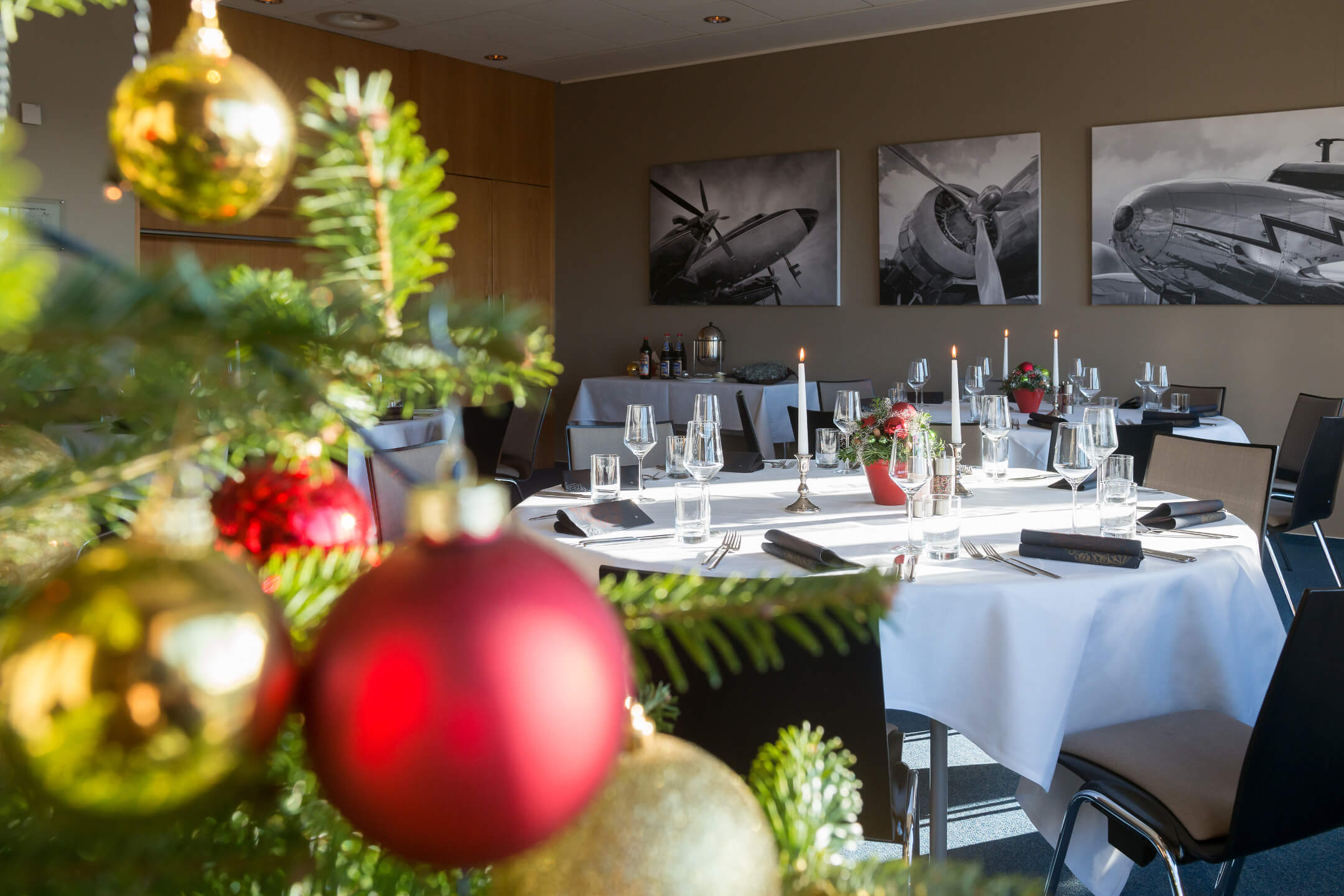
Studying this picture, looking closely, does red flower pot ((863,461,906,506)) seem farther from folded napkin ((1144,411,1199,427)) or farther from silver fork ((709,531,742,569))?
folded napkin ((1144,411,1199,427))

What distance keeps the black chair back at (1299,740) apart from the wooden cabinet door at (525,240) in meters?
6.95

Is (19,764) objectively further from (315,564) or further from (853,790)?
(853,790)

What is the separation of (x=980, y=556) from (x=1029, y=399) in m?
3.24

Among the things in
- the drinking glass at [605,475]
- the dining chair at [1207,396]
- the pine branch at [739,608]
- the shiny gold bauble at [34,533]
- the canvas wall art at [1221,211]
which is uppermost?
the canvas wall art at [1221,211]

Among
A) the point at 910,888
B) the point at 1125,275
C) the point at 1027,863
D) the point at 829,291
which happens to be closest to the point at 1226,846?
the point at 1027,863

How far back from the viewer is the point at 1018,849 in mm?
2416

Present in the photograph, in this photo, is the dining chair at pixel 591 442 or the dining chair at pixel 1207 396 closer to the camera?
the dining chair at pixel 591 442

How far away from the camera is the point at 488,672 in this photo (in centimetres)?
24

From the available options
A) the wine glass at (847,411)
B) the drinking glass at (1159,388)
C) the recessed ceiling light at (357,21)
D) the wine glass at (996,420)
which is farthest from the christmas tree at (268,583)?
the recessed ceiling light at (357,21)

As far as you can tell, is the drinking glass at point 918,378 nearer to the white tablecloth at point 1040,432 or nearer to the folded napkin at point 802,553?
the white tablecloth at point 1040,432

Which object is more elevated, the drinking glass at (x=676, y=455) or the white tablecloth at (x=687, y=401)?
the white tablecloth at (x=687, y=401)

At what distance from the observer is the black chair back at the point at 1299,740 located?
57.3 inches

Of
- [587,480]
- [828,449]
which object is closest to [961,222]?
[828,449]

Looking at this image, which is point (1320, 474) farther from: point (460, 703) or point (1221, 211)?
point (460, 703)
